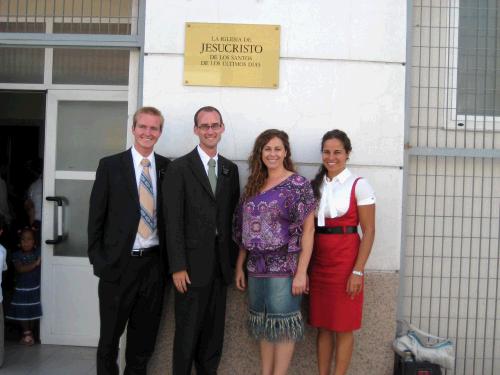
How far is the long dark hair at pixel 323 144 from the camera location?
349 centimetres

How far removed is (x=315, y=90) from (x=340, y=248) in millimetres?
1189

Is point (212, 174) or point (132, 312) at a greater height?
point (212, 174)

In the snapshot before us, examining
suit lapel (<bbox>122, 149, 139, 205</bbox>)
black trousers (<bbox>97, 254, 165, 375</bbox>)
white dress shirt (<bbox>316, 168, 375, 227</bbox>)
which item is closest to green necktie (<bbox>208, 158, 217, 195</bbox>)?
suit lapel (<bbox>122, 149, 139, 205</bbox>)

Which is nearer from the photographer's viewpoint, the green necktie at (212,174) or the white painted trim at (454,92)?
the green necktie at (212,174)

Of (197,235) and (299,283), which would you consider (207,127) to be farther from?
(299,283)

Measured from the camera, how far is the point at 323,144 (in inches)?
140

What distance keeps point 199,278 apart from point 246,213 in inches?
19.8

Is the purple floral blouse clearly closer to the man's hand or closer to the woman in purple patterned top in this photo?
the woman in purple patterned top

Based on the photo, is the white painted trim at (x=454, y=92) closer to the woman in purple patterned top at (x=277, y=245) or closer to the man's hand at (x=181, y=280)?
the woman in purple patterned top at (x=277, y=245)

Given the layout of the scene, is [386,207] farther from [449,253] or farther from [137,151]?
[137,151]

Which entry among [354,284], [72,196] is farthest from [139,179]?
[72,196]

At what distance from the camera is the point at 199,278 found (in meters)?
3.33

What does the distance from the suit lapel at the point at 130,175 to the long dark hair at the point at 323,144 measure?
118cm

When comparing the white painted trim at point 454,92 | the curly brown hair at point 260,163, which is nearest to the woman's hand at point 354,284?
the curly brown hair at point 260,163
